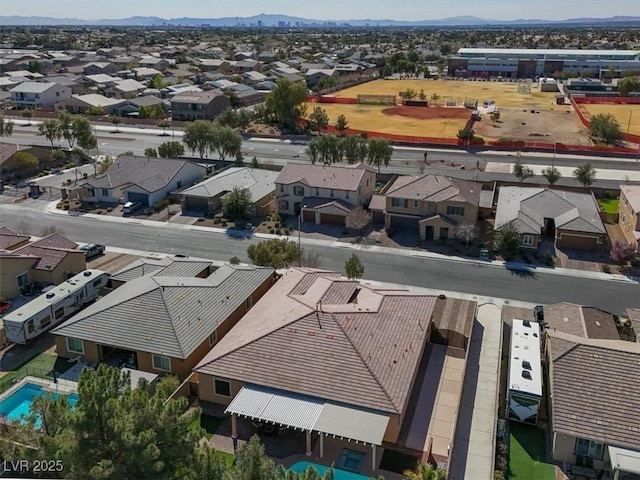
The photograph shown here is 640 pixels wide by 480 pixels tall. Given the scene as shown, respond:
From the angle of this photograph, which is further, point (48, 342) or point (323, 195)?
point (323, 195)

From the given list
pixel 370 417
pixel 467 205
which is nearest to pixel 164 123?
pixel 467 205

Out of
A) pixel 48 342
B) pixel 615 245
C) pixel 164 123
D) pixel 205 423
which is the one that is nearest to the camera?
pixel 205 423

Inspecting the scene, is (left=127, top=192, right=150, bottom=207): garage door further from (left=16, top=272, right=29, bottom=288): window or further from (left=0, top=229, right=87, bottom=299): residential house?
(left=16, top=272, right=29, bottom=288): window

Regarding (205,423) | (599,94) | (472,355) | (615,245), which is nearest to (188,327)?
(205,423)

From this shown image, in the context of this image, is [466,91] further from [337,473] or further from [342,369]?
[337,473]

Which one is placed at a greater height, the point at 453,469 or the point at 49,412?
the point at 49,412

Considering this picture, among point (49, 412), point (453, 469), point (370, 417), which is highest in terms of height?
point (49, 412)

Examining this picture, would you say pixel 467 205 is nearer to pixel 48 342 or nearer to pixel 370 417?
pixel 370 417

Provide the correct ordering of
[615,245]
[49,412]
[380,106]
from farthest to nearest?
1. [380,106]
2. [615,245]
3. [49,412]
